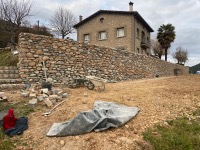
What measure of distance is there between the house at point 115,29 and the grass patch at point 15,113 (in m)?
18.7

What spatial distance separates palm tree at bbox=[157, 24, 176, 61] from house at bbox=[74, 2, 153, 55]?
23.1ft

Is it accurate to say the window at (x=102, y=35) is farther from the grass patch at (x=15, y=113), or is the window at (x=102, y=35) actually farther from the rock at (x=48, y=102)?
the rock at (x=48, y=102)

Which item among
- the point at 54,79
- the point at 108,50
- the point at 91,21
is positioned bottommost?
the point at 54,79

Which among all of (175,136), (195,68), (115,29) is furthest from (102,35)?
(195,68)

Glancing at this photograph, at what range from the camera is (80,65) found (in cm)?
1055

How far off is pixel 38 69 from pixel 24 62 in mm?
658

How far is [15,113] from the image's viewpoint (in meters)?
5.18

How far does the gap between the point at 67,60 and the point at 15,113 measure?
5.17 metres

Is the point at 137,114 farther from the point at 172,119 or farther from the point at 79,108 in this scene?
the point at 79,108

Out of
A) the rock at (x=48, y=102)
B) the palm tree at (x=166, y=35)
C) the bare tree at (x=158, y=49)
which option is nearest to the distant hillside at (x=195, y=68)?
the bare tree at (x=158, y=49)

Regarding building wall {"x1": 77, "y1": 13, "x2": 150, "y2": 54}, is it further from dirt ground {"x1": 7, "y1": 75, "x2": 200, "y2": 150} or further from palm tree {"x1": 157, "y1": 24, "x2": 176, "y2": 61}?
dirt ground {"x1": 7, "y1": 75, "x2": 200, "y2": 150}

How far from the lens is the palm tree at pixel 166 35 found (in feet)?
107

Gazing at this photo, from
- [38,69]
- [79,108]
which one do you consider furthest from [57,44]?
[79,108]

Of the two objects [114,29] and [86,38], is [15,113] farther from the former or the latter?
[86,38]
